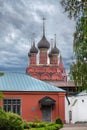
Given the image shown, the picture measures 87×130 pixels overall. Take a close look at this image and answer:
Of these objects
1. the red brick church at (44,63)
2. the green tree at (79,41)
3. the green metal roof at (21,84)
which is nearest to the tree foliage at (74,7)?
the green tree at (79,41)

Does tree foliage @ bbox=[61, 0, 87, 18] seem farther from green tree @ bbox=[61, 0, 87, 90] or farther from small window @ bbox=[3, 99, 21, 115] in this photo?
small window @ bbox=[3, 99, 21, 115]

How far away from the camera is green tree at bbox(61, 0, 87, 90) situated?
65.9 ft

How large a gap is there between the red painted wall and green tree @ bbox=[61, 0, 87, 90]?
21.0 metres

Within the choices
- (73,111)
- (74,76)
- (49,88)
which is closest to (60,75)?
(73,111)

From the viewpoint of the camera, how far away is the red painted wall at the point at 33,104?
43.2 m

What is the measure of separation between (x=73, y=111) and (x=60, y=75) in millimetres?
34119

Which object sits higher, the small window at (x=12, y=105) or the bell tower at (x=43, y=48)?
A: the bell tower at (x=43, y=48)

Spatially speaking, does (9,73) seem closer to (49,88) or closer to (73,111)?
(49,88)

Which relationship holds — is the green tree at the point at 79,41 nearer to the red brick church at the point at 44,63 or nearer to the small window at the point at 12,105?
the small window at the point at 12,105

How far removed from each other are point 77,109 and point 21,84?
910 centimetres

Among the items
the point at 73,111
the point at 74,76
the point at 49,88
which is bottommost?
the point at 73,111

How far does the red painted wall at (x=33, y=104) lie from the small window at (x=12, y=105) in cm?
49

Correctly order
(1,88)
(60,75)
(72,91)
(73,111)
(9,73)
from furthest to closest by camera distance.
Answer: (60,75) < (72,91) < (73,111) < (9,73) < (1,88)

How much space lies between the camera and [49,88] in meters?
44.5
